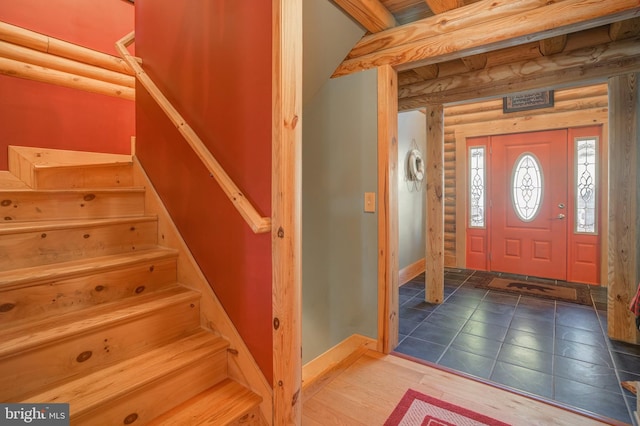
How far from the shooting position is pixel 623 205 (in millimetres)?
2723

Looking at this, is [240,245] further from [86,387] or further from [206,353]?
[86,387]

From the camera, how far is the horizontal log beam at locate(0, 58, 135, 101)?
8.60ft

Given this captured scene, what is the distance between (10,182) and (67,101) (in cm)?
90

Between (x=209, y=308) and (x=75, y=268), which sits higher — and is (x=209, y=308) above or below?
below

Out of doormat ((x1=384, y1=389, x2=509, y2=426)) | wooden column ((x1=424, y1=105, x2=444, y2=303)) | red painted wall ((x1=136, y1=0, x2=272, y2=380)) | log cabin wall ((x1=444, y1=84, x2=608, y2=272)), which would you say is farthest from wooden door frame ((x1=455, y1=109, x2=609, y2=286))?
red painted wall ((x1=136, y1=0, x2=272, y2=380))

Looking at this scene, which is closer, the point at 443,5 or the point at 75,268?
the point at 75,268

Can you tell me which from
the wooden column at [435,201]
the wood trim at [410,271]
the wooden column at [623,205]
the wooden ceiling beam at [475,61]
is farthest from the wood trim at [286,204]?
the wood trim at [410,271]

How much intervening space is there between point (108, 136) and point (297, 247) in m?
2.91

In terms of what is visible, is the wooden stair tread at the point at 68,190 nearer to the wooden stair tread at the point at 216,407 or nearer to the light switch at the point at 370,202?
the wooden stair tread at the point at 216,407

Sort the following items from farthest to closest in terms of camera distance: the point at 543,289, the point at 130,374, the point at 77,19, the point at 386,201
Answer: the point at 543,289 < the point at 77,19 < the point at 386,201 < the point at 130,374

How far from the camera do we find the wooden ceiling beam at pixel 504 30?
5.69 ft

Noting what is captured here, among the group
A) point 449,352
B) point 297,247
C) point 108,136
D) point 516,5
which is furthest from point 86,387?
point 516,5

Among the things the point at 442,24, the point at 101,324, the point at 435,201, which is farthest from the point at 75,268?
the point at 435,201

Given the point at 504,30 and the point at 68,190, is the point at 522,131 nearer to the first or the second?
the point at 504,30
